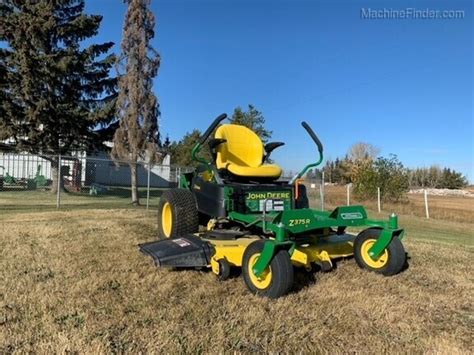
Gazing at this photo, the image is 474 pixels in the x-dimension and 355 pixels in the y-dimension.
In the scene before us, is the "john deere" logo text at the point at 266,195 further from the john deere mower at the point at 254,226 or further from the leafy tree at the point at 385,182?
the leafy tree at the point at 385,182

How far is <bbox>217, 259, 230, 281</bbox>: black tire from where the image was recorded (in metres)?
4.84

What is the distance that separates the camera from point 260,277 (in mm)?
4445

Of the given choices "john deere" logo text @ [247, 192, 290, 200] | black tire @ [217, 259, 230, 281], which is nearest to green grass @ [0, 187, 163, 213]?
"john deere" logo text @ [247, 192, 290, 200]

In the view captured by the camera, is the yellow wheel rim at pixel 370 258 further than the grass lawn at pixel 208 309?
Yes

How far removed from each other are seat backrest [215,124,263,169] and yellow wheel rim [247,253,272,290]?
197 cm

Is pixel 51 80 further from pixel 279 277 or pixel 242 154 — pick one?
pixel 279 277

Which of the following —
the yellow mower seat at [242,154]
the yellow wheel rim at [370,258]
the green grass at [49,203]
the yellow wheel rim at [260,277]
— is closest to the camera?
the yellow wheel rim at [260,277]

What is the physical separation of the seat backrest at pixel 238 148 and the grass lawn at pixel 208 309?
168cm

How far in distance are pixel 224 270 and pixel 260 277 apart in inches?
20.8

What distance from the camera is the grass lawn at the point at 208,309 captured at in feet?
10.8

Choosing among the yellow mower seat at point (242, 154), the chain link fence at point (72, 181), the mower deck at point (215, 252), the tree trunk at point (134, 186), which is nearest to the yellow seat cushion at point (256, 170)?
the yellow mower seat at point (242, 154)


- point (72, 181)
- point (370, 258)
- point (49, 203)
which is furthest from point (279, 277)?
point (72, 181)

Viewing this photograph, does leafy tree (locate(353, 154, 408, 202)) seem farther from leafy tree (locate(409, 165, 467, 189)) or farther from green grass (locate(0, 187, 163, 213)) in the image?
leafy tree (locate(409, 165, 467, 189))

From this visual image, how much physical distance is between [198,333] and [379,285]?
90.9 inches
